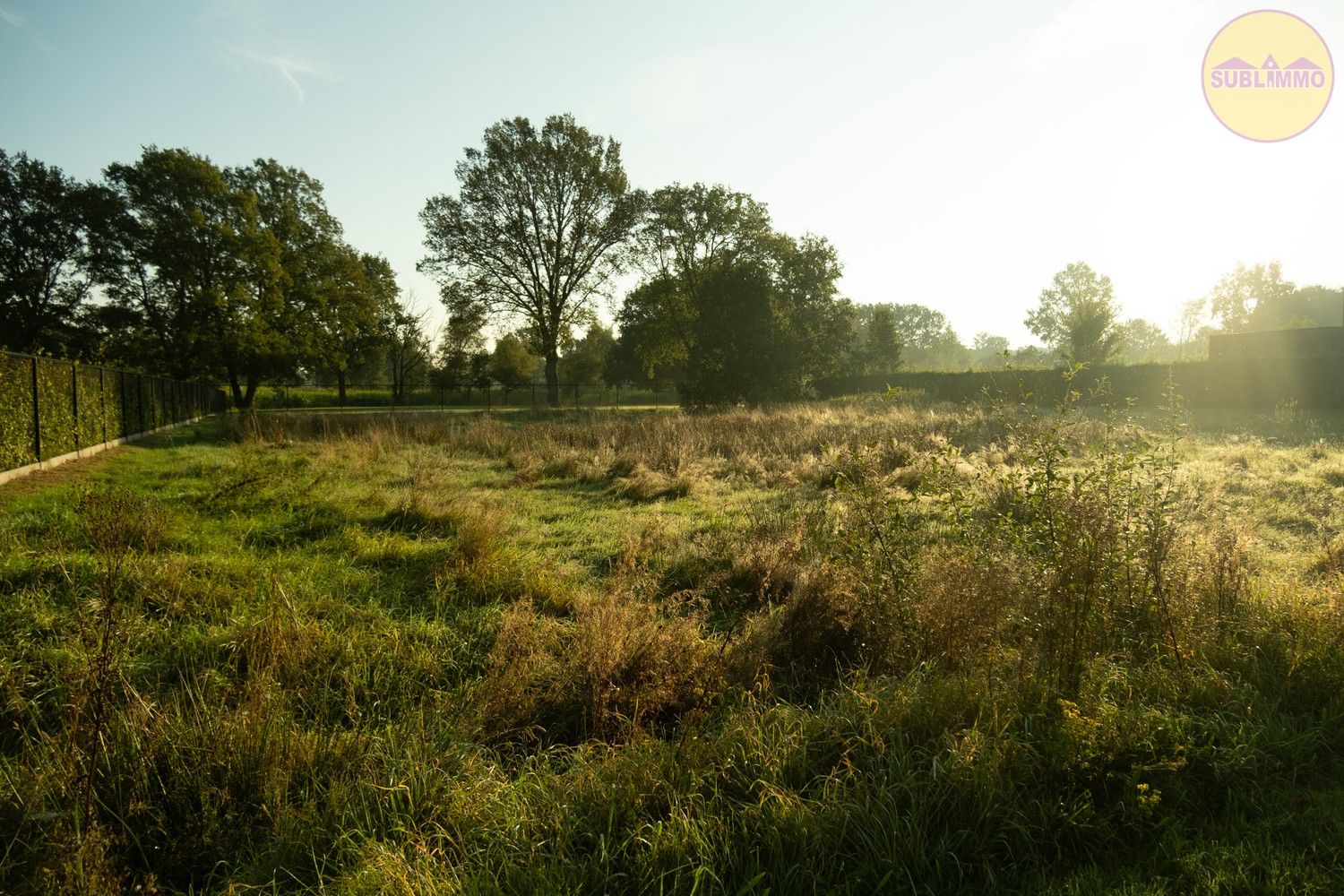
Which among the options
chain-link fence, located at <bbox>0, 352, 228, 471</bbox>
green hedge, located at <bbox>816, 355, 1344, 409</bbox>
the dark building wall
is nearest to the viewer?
chain-link fence, located at <bbox>0, 352, 228, 471</bbox>

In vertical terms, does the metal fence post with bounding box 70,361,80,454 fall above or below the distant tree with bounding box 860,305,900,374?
below

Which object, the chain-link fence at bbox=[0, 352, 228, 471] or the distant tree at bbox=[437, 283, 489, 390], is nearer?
the chain-link fence at bbox=[0, 352, 228, 471]

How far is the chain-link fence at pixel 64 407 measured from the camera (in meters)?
Result: 11.0

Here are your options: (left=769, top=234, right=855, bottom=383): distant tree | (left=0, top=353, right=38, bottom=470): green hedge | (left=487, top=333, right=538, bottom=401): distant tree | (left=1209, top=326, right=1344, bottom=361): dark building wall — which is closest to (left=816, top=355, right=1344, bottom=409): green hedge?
(left=1209, top=326, right=1344, bottom=361): dark building wall

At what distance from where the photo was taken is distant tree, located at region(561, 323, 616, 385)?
60.9 m

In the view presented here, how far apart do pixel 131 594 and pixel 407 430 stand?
15.5 m

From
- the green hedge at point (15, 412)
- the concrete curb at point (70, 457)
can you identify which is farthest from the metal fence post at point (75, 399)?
the green hedge at point (15, 412)

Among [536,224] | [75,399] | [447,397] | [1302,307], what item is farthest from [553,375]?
[1302,307]

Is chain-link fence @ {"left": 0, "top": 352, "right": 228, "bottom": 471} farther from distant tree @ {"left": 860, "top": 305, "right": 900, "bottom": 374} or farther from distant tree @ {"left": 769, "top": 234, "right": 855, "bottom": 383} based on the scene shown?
distant tree @ {"left": 860, "top": 305, "right": 900, "bottom": 374}

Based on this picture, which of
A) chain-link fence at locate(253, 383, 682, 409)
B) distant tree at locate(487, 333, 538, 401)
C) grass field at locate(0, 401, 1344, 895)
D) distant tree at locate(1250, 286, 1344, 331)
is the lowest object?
grass field at locate(0, 401, 1344, 895)

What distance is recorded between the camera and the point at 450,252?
35.2 meters

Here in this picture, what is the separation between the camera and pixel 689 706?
13.0 feet

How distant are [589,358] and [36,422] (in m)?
52.3

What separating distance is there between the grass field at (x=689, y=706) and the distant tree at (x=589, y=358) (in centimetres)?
5431
